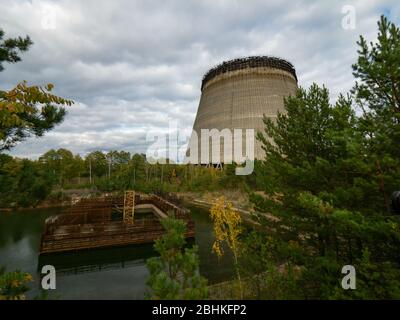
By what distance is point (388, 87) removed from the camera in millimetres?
4809

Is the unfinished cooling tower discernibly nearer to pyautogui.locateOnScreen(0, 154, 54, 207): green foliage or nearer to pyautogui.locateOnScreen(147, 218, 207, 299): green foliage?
pyautogui.locateOnScreen(0, 154, 54, 207): green foliage

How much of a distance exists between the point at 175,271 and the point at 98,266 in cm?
979

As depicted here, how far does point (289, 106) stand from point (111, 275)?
1034cm

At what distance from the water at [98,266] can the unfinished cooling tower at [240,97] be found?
2553 centimetres

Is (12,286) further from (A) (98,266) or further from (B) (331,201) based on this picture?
(A) (98,266)

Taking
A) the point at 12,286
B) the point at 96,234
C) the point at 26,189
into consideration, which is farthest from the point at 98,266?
the point at 26,189

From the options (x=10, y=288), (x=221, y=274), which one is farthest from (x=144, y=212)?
(x=10, y=288)

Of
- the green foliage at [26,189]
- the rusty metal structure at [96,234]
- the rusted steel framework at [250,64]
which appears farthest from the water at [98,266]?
the rusted steel framework at [250,64]

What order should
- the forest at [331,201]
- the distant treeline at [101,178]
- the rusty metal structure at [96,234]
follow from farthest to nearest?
the distant treeline at [101,178]
the rusty metal structure at [96,234]
the forest at [331,201]

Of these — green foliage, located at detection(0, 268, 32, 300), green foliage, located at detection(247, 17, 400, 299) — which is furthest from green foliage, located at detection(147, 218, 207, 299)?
green foliage, located at detection(247, 17, 400, 299)

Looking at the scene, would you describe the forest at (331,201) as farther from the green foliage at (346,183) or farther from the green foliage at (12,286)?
the green foliage at (12,286)

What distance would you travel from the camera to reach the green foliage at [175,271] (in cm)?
335

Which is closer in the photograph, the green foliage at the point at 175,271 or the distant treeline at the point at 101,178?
the green foliage at the point at 175,271

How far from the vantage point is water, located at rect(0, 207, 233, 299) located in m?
9.28
